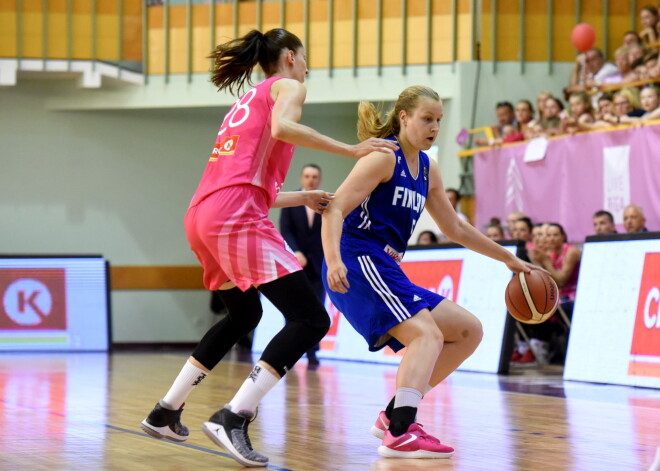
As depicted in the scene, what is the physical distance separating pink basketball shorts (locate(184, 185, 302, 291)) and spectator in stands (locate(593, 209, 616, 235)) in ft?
19.3

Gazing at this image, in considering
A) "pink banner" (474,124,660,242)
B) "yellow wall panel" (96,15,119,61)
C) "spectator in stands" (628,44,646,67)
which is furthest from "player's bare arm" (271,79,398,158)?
"yellow wall panel" (96,15,119,61)

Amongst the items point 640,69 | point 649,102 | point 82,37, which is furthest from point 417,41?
point 82,37

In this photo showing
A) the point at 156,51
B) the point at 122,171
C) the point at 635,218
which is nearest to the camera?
the point at 635,218

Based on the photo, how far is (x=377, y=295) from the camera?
4.37m

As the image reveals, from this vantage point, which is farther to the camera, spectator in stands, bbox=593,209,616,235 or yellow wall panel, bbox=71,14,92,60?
yellow wall panel, bbox=71,14,92,60

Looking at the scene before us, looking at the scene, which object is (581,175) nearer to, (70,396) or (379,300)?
(70,396)

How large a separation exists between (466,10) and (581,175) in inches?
123

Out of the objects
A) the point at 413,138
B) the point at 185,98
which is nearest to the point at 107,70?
the point at 185,98

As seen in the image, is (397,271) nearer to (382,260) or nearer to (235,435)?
(382,260)

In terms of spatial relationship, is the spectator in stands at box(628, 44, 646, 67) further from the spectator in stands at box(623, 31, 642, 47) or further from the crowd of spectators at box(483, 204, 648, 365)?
the crowd of spectators at box(483, 204, 648, 365)

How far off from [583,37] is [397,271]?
27.5 feet

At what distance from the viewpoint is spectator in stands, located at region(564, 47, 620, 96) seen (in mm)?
A: 11641

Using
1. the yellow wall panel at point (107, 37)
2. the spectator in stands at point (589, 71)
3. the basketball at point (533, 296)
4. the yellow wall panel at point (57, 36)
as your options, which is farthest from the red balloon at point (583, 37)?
the basketball at point (533, 296)

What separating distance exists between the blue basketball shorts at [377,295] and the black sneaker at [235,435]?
66cm
